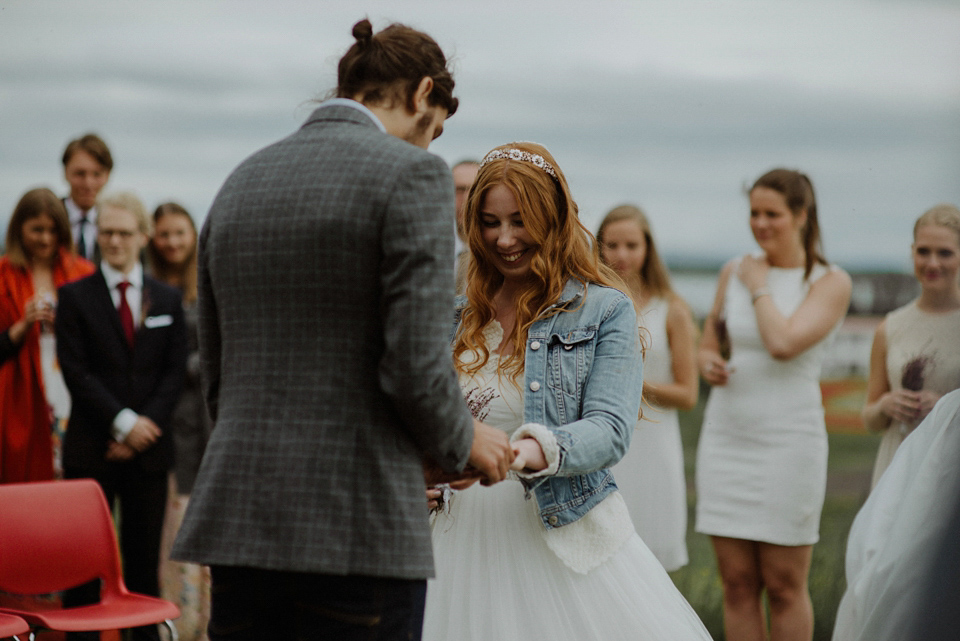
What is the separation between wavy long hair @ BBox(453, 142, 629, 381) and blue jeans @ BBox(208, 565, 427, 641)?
0.71 m

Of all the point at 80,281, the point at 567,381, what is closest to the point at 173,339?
the point at 80,281

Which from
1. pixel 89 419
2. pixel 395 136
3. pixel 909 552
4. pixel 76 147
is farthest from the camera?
pixel 76 147

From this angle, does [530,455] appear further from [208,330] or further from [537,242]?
[208,330]

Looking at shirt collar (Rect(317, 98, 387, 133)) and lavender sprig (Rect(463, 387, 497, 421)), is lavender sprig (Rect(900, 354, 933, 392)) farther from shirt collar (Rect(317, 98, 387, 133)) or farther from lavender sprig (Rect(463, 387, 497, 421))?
shirt collar (Rect(317, 98, 387, 133))

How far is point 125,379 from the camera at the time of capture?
4.03 metres

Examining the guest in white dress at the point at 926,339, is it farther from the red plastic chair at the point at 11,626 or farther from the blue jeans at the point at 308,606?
the red plastic chair at the point at 11,626

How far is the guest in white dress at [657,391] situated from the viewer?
13.1 feet

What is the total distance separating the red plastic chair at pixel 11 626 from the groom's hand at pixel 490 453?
1.87 meters

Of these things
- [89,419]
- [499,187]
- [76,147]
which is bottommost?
[89,419]

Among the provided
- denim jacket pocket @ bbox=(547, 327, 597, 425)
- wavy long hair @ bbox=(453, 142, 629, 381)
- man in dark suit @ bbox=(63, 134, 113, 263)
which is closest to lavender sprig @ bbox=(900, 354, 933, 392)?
wavy long hair @ bbox=(453, 142, 629, 381)

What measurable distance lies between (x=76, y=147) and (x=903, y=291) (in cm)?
362

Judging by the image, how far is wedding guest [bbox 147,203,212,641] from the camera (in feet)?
14.5

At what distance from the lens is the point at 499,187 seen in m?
2.25

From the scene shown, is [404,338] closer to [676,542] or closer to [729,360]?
[729,360]
